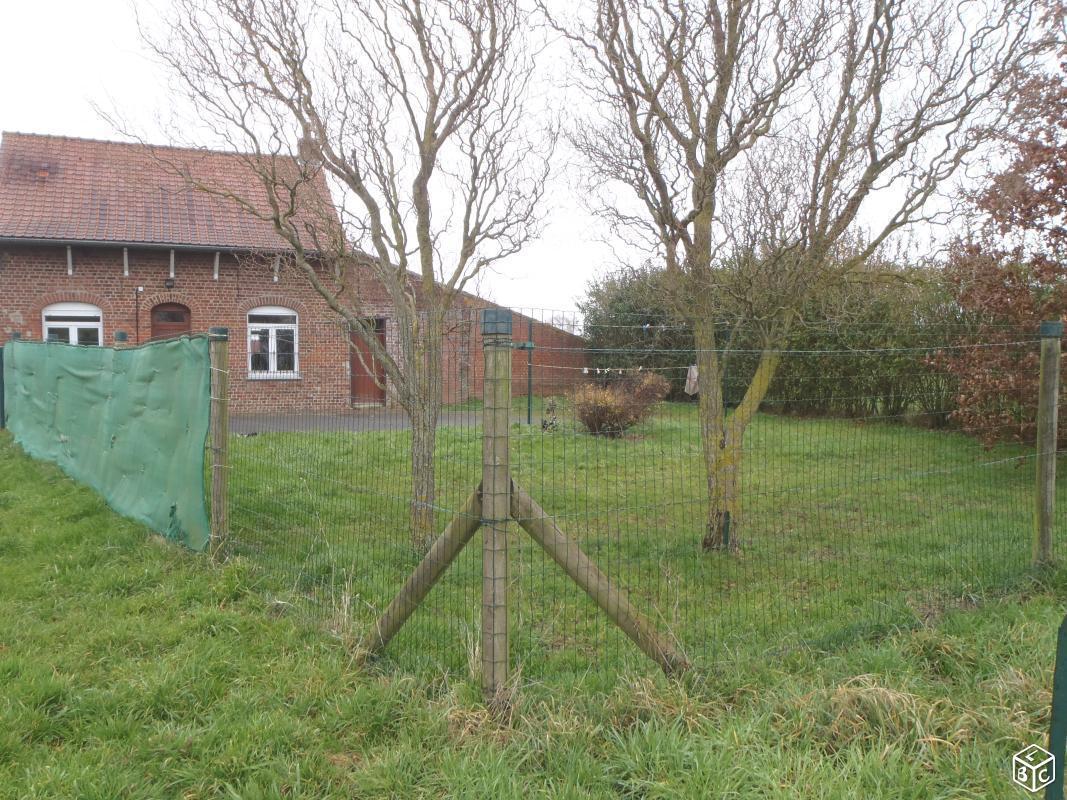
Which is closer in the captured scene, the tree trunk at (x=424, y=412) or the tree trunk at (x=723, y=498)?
the tree trunk at (x=424, y=412)

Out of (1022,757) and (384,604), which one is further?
(384,604)

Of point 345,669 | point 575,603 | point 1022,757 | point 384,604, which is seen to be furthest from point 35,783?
point 1022,757

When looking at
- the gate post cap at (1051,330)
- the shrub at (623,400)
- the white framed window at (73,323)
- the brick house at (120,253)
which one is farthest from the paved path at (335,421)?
the white framed window at (73,323)

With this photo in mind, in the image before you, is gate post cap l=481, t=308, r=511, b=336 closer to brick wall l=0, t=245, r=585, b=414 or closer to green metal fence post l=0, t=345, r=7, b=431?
brick wall l=0, t=245, r=585, b=414

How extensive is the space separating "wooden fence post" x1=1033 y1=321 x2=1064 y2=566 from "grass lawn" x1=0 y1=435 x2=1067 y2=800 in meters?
1.12

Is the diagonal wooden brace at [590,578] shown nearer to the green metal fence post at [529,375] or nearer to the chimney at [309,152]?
the green metal fence post at [529,375]

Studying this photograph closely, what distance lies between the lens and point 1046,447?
5.29m

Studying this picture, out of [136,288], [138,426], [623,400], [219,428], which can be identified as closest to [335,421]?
[219,428]

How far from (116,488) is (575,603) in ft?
13.9

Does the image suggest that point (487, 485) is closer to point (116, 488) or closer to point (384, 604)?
point (384, 604)

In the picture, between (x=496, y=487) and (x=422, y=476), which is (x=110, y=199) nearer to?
(x=422, y=476)

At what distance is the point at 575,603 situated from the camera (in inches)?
201

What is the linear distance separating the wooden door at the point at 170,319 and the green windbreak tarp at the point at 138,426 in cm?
810

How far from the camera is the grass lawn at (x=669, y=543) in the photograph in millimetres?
4414
